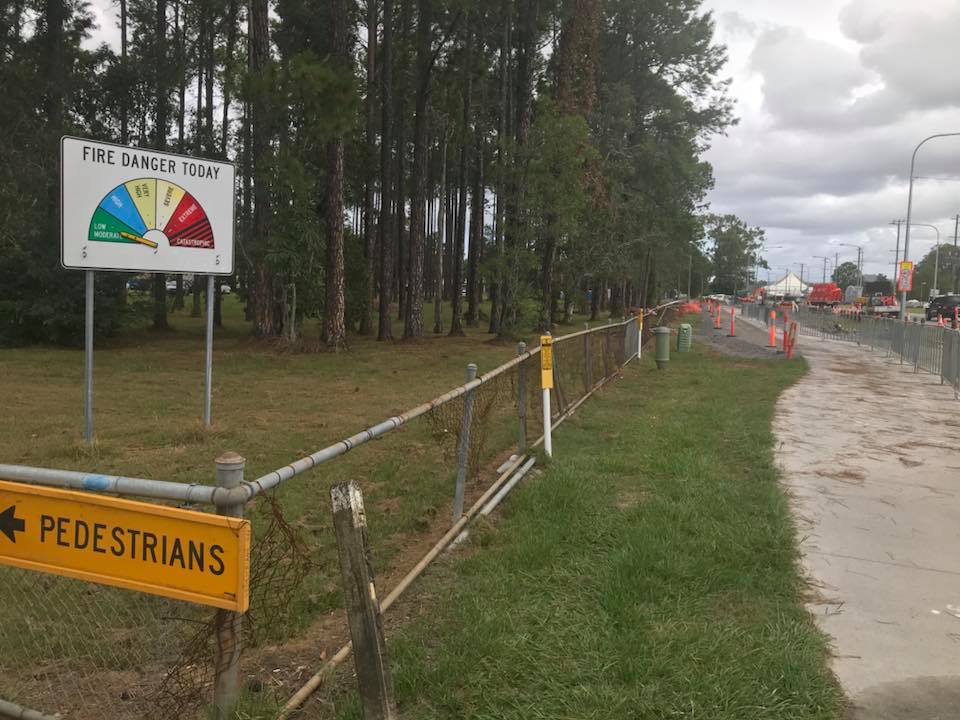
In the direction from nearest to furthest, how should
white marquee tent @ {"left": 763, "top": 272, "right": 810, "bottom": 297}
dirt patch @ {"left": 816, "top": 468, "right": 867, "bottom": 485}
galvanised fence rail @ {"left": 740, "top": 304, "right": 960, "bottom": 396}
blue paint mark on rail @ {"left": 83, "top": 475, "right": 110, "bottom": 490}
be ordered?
blue paint mark on rail @ {"left": 83, "top": 475, "right": 110, "bottom": 490} < dirt patch @ {"left": 816, "top": 468, "right": 867, "bottom": 485} < galvanised fence rail @ {"left": 740, "top": 304, "right": 960, "bottom": 396} < white marquee tent @ {"left": 763, "top": 272, "right": 810, "bottom": 297}

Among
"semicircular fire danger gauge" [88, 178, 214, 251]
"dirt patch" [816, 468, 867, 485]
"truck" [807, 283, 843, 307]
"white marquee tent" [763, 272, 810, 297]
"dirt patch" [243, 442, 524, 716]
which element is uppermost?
"white marquee tent" [763, 272, 810, 297]

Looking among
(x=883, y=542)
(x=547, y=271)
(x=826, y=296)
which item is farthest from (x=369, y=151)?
(x=826, y=296)

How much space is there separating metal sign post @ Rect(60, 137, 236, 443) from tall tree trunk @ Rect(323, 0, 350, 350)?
36.1 feet

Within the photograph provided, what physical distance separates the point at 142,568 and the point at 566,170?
22.0 metres

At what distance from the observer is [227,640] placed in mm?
2584

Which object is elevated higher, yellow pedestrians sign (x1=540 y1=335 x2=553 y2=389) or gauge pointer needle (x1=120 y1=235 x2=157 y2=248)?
gauge pointer needle (x1=120 y1=235 x2=157 y2=248)

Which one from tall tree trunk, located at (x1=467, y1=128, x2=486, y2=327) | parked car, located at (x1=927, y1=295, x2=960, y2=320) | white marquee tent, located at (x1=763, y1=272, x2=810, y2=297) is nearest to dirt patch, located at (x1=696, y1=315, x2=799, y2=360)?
tall tree trunk, located at (x1=467, y1=128, x2=486, y2=327)

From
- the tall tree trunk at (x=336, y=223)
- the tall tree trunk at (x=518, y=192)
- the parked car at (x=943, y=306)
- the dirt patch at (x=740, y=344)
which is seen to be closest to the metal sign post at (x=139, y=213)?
→ the tall tree trunk at (x=336, y=223)

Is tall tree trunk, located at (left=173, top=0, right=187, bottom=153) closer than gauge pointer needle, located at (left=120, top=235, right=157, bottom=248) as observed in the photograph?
No

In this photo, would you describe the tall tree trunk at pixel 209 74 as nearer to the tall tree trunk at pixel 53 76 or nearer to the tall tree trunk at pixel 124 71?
the tall tree trunk at pixel 124 71

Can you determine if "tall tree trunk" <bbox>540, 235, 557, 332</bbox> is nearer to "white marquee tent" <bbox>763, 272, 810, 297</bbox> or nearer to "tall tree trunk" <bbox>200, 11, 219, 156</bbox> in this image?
"tall tree trunk" <bbox>200, 11, 219, 156</bbox>

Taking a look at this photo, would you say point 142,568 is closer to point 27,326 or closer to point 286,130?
point 286,130

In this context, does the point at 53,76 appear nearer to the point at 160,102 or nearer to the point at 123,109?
the point at 123,109

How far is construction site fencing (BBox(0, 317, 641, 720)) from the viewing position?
2777mm
